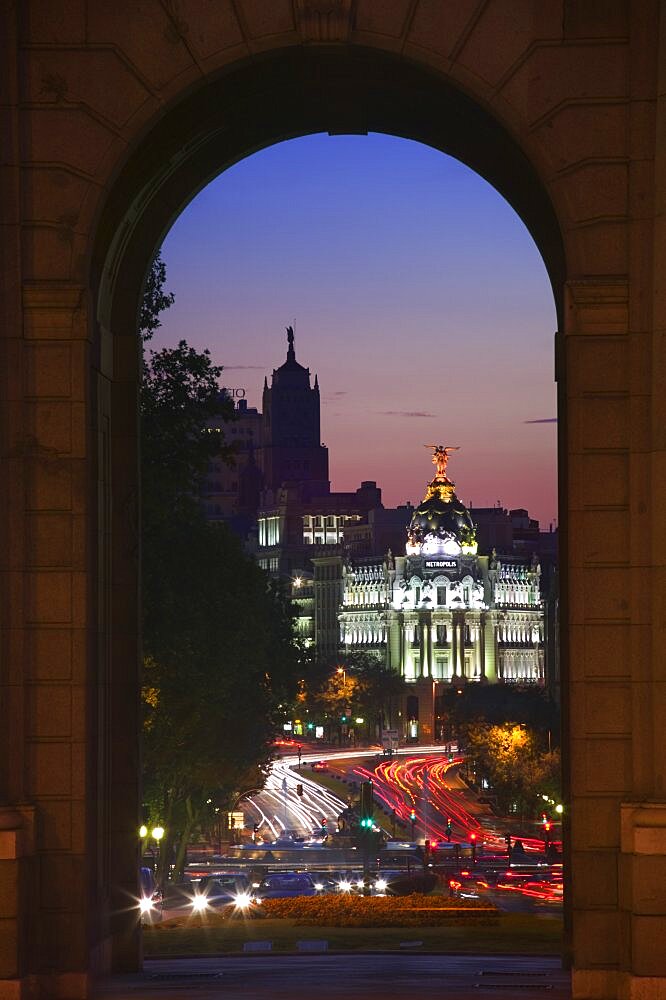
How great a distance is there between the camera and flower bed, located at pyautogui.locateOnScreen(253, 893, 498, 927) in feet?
156

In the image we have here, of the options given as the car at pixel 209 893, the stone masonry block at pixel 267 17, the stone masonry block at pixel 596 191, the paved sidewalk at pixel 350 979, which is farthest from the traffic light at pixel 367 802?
the stone masonry block at pixel 267 17

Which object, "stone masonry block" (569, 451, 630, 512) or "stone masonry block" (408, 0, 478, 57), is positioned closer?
"stone masonry block" (569, 451, 630, 512)

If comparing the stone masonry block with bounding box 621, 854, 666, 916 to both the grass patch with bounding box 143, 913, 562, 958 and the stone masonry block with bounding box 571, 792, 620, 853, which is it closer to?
the stone masonry block with bounding box 571, 792, 620, 853

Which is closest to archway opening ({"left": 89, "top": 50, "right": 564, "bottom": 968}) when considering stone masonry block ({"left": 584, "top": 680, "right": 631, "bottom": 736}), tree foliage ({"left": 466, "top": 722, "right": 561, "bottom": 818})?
stone masonry block ({"left": 584, "top": 680, "right": 631, "bottom": 736})

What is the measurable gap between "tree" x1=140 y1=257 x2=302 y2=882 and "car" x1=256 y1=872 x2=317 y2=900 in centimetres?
387

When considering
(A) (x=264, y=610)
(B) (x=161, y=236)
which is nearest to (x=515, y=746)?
(A) (x=264, y=610)

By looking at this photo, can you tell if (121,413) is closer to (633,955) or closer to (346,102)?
(346,102)

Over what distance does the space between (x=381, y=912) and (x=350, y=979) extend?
23.0 m

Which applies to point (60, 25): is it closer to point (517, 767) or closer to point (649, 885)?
point (649, 885)

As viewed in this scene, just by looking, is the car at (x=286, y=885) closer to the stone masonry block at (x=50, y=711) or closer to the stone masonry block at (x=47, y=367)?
the stone masonry block at (x=50, y=711)

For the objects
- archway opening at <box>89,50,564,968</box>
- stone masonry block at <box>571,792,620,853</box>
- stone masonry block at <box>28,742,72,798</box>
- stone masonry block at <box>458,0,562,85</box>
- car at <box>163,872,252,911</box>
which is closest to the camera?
stone masonry block at <box>571,792,620,853</box>

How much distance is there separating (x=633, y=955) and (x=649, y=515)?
4.28 meters

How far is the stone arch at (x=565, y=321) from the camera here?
65.8 ft

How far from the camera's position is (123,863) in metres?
24.3
